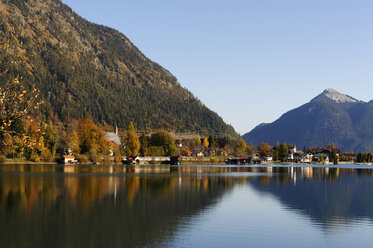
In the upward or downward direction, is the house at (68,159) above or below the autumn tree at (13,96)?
below

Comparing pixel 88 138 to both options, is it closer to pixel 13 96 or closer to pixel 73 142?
pixel 73 142

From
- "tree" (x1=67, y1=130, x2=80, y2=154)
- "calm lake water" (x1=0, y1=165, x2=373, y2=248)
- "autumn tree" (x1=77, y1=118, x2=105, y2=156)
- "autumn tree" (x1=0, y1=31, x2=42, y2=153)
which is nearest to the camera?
"autumn tree" (x1=0, y1=31, x2=42, y2=153)

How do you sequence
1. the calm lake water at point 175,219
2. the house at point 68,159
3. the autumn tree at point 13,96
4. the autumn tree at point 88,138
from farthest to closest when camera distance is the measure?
the autumn tree at point 88,138 → the house at point 68,159 → the calm lake water at point 175,219 → the autumn tree at point 13,96

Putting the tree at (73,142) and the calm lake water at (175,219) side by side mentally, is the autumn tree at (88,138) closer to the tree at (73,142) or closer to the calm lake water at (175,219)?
the tree at (73,142)

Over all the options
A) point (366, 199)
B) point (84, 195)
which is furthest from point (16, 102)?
point (366, 199)

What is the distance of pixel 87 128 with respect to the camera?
7037 inches

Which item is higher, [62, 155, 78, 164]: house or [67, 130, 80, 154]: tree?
[67, 130, 80, 154]: tree

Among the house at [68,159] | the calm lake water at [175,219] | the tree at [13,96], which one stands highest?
the tree at [13,96]

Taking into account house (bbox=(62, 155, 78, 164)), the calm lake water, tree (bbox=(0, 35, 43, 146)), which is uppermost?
tree (bbox=(0, 35, 43, 146))

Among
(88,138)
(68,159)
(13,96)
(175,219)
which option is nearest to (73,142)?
(68,159)

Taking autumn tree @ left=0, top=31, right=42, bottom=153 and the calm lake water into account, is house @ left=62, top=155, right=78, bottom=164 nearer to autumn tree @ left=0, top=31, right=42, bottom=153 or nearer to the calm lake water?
the calm lake water

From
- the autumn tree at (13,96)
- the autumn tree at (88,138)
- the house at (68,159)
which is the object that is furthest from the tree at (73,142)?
the autumn tree at (13,96)

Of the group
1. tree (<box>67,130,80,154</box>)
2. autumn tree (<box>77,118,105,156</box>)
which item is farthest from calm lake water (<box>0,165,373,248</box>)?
autumn tree (<box>77,118,105,156</box>)

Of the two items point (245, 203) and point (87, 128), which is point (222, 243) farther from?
point (87, 128)
